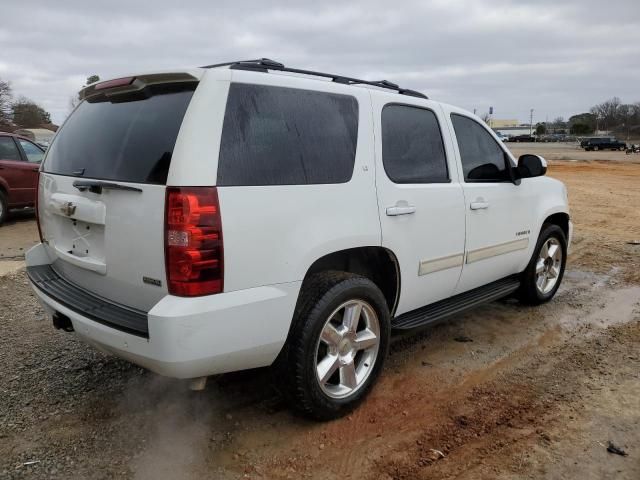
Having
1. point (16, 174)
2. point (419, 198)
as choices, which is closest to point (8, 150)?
point (16, 174)

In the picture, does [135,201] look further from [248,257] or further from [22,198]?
[22,198]

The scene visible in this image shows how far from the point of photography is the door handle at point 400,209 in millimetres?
3244

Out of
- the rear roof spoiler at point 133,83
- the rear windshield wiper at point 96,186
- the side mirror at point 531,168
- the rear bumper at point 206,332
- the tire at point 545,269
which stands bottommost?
the tire at point 545,269

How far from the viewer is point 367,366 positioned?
3277 mm

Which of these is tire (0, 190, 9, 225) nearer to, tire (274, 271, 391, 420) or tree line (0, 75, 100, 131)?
tire (274, 271, 391, 420)

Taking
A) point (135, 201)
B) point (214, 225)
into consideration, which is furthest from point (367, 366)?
point (135, 201)

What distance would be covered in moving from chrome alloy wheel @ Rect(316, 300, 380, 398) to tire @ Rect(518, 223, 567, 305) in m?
2.37

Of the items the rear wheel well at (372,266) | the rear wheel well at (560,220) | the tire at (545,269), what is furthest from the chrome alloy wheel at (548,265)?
the rear wheel well at (372,266)

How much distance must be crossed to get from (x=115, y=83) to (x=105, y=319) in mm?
1304

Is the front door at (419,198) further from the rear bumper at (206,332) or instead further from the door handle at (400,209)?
the rear bumper at (206,332)

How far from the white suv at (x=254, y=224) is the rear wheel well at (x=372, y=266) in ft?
0.04

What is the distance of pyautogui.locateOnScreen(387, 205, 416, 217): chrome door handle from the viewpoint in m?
3.24

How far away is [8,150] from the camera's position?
33.7 feet

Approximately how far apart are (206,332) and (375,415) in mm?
1338
